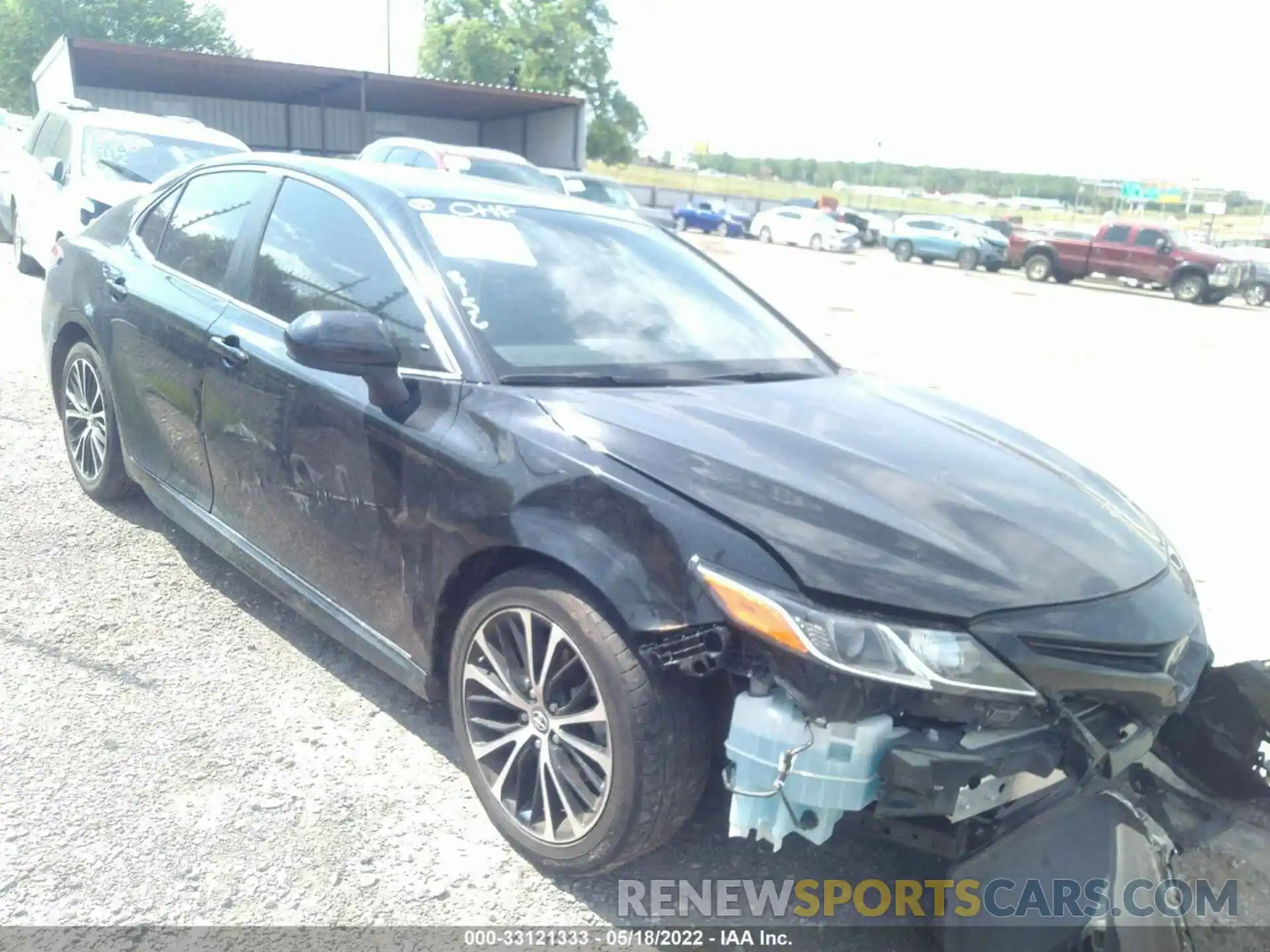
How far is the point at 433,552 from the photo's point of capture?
274cm

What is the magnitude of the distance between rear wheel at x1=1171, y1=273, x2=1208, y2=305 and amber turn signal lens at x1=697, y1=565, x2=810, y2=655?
2571cm

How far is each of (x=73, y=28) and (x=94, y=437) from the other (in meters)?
49.6

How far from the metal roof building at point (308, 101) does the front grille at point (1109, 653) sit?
22.4 m

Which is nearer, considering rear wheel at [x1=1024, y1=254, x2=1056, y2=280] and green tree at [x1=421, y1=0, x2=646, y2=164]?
rear wheel at [x1=1024, y1=254, x2=1056, y2=280]

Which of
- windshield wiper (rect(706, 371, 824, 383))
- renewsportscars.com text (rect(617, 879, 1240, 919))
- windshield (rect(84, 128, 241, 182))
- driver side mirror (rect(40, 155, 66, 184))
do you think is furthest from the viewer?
windshield (rect(84, 128, 241, 182))

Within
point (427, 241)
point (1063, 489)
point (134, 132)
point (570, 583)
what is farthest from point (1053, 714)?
point (134, 132)

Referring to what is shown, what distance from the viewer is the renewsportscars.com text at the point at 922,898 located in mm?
2080

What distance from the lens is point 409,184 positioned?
11.2 ft

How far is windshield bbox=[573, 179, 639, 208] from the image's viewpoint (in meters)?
17.3

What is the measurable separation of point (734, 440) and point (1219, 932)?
147cm

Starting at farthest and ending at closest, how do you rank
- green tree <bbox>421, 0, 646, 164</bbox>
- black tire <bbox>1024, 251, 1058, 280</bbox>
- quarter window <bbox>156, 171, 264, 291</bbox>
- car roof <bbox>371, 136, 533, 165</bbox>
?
green tree <bbox>421, 0, 646, 164</bbox> → black tire <bbox>1024, 251, 1058, 280</bbox> → car roof <bbox>371, 136, 533, 165</bbox> → quarter window <bbox>156, 171, 264, 291</bbox>

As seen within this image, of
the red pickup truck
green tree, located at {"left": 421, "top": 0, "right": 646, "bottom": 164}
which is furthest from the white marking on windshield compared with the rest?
green tree, located at {"left": 421, "top": 0, "right": 646, "bottom": 164}

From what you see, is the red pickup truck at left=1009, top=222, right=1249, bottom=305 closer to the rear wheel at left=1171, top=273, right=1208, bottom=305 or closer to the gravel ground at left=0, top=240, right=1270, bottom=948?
the rear wheel at left=1171, top=273, right=1208, bottom=305

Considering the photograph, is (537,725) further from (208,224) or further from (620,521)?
(208,224)
